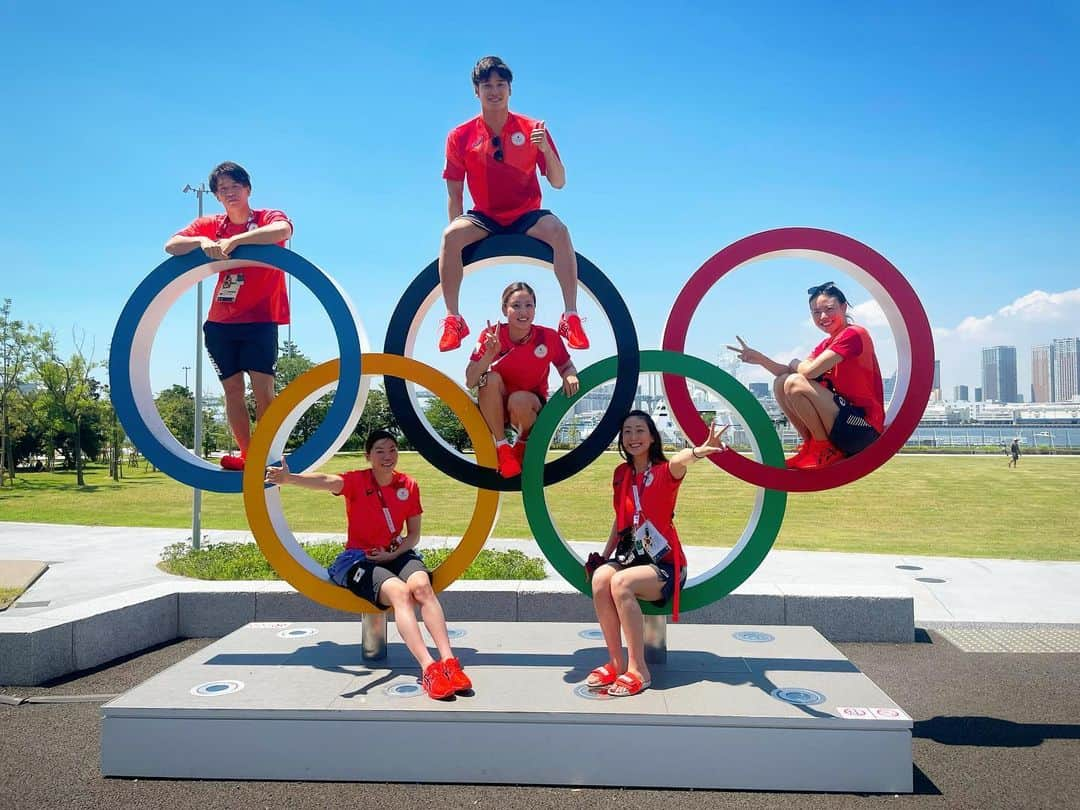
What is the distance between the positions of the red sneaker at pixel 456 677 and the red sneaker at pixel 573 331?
2.03 meters

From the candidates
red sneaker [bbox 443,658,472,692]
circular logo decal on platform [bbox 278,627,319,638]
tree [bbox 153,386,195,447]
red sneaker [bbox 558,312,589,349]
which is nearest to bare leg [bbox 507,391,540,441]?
red sneaker [bbox 558,312,589,349]

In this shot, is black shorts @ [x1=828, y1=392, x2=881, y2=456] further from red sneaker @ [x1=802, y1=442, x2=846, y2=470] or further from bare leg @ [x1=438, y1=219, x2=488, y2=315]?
bare leg @ [x1=438, y1=219, x2=488, y2=315]

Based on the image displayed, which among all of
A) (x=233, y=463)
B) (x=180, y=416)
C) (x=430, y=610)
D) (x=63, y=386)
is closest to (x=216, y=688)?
(x=430, y=610)

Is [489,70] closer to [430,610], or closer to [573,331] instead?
[573,331]

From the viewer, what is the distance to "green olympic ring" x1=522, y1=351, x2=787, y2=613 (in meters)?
5.04

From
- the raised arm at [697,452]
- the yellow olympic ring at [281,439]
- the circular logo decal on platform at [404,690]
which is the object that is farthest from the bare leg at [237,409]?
the raised arm at [697,452]

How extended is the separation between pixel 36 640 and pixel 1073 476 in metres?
28.6

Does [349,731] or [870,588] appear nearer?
[349,731]

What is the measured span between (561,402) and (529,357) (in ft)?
1.19

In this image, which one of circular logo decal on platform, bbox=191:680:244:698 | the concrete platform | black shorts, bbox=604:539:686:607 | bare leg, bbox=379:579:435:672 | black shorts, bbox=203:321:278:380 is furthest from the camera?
black shorts, bbox=203:321:278:380

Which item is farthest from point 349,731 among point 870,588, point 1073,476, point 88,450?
point 88,450

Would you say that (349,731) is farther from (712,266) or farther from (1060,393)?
(1060,393)

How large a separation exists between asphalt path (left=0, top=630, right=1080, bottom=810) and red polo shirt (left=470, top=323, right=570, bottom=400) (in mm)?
2403

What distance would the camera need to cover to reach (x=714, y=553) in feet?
39.2
